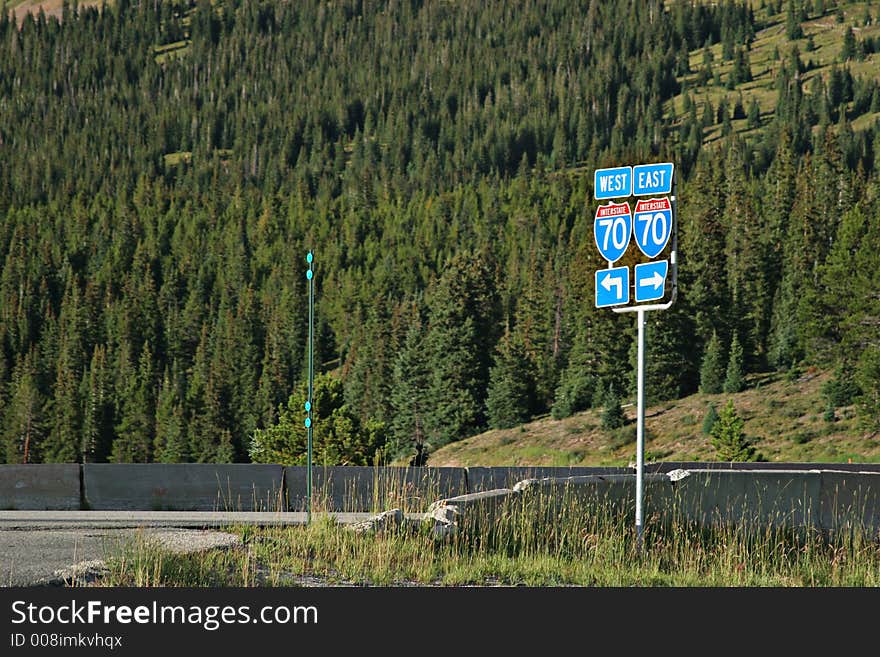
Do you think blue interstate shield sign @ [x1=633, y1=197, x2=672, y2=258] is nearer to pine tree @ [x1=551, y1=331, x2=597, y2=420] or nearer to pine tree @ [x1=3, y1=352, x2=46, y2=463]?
pine tree @ [x1=551, y1=331, x2=597, y2=420]

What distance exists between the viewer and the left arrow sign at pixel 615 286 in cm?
1366

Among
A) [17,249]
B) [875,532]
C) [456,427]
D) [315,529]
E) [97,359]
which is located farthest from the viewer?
[17,249]

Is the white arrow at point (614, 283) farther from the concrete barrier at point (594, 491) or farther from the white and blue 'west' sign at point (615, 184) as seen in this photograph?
the concrete barrier at point (594, 491)

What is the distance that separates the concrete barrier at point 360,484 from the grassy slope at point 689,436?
1819 inches

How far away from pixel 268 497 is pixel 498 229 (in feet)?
499

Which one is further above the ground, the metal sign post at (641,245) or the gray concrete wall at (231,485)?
the metal sign post at (641,245)

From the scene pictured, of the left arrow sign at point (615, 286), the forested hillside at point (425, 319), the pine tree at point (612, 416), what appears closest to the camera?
the left arrow sign at point (615, 286)

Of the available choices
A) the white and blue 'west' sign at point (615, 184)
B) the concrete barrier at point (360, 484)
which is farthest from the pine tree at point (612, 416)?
the white and blue 'west' sign at point (615, 184)

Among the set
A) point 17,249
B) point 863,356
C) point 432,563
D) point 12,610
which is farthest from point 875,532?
point 17,249

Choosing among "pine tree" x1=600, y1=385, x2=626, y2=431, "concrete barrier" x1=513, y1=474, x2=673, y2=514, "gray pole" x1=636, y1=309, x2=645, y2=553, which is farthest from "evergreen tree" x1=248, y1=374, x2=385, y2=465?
"gray pole" x1=636, y1=309, x2=645, y2=553

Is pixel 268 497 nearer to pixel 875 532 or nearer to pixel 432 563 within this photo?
pixel 432 563

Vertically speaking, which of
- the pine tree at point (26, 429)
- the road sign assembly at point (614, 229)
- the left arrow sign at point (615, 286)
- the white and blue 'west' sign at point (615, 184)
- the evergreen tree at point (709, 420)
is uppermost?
the white and blue 'west' sign at point (615, 184)

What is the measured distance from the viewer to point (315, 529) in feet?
46.9

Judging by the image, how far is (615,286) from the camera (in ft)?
45.0
